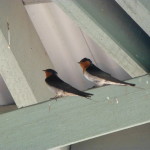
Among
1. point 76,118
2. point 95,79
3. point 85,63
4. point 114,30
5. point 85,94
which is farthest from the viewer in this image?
point 95,79

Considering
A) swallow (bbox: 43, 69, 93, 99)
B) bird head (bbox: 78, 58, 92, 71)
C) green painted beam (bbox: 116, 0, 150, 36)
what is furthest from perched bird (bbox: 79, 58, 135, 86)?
green painted beam (bbox: 116, 0, 150, 36)

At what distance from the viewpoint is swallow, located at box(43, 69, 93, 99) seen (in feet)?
9.75

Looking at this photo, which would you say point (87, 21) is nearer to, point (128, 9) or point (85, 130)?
point (128, 9)

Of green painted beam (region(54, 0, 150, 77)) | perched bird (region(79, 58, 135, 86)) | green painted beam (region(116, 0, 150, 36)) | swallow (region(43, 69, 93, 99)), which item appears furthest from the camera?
perched bird (region(79, 58, 135, 86))

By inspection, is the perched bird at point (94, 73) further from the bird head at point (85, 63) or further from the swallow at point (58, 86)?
the swallow at point (58, 86)

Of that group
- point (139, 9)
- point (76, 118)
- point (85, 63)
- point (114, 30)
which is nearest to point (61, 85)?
point (85, 63)

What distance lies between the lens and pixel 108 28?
107 inches

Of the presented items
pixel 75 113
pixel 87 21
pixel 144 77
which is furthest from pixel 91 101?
pixel 87 21

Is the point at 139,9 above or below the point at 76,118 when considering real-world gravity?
above

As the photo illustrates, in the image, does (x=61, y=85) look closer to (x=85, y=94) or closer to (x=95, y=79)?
(x=95, y=79)

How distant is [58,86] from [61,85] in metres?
0.07

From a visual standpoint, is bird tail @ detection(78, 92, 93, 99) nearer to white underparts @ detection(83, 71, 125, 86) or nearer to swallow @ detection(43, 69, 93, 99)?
swallow @ detection(43, 69, 93, 99)

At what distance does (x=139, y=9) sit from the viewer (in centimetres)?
246

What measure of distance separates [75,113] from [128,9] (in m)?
0.70
